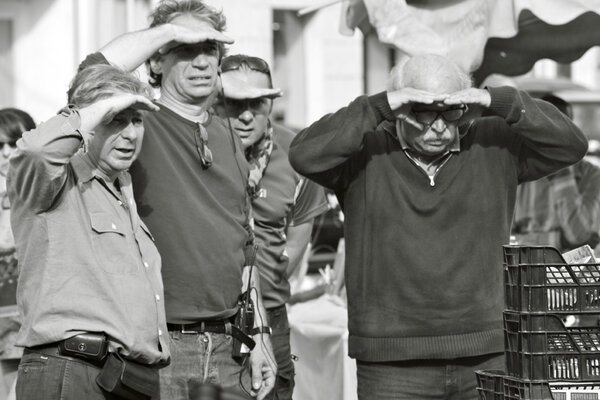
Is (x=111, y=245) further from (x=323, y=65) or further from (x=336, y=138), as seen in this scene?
(x=323, y=65)

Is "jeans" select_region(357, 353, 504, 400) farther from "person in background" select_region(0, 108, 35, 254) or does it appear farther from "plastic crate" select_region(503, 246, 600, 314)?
"person in background" select_region(0, 108, 35, 254)

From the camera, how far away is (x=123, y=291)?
428 centimetres

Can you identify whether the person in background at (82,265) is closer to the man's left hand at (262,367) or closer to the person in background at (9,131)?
the man's left hand at (262,367)

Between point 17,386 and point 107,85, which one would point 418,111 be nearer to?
point 107,85

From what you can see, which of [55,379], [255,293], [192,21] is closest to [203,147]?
[192,21]

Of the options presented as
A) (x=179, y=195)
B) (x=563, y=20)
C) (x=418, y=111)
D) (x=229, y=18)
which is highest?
(x=229, y=18)

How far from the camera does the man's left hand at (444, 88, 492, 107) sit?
4.77 metres

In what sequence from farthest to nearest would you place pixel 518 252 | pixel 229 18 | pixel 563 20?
pixel 229 18
pixel 563 20
pixel 518 252

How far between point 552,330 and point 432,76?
122 cm

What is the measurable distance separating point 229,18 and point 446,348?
39.0ft

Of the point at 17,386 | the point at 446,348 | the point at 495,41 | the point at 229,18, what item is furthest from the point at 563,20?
the point at 229,18

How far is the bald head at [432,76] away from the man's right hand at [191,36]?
705 mm

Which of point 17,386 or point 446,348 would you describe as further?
point 446,348

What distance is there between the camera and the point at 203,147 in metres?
4.91
